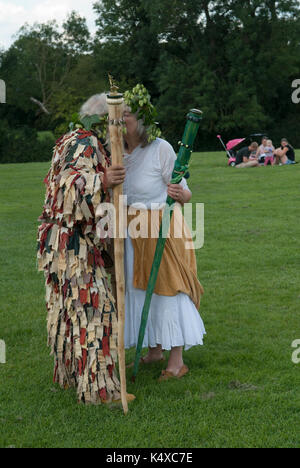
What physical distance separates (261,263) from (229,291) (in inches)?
53.9

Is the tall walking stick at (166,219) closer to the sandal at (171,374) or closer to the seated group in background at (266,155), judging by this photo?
the sandal at (171,374)

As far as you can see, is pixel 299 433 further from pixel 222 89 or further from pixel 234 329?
pixel 222 89

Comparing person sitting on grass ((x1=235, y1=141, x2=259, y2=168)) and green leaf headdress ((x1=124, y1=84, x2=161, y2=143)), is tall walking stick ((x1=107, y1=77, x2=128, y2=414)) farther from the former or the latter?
person sitting on grass ((x1=235, y1=141, x2=259, y2=168))

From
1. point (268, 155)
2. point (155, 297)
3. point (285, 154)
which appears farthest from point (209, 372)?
point (268, 155)

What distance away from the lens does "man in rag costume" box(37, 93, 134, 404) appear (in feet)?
12.8

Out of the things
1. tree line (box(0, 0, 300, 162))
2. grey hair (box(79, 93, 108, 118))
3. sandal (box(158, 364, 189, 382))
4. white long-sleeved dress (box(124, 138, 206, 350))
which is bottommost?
sandal (box(158, 364, 189, 382))

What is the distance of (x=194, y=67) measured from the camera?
1721 inches

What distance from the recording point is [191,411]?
4023mm

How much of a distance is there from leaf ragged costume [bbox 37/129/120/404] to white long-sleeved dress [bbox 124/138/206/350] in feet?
1.42

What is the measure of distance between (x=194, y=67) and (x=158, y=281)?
1613 inches

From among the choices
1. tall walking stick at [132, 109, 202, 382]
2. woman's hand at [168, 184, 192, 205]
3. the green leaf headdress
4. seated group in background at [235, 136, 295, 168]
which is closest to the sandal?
tall walking stick at [132, 109, 202, 382]

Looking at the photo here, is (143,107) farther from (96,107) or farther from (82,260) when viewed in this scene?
(82,260)
